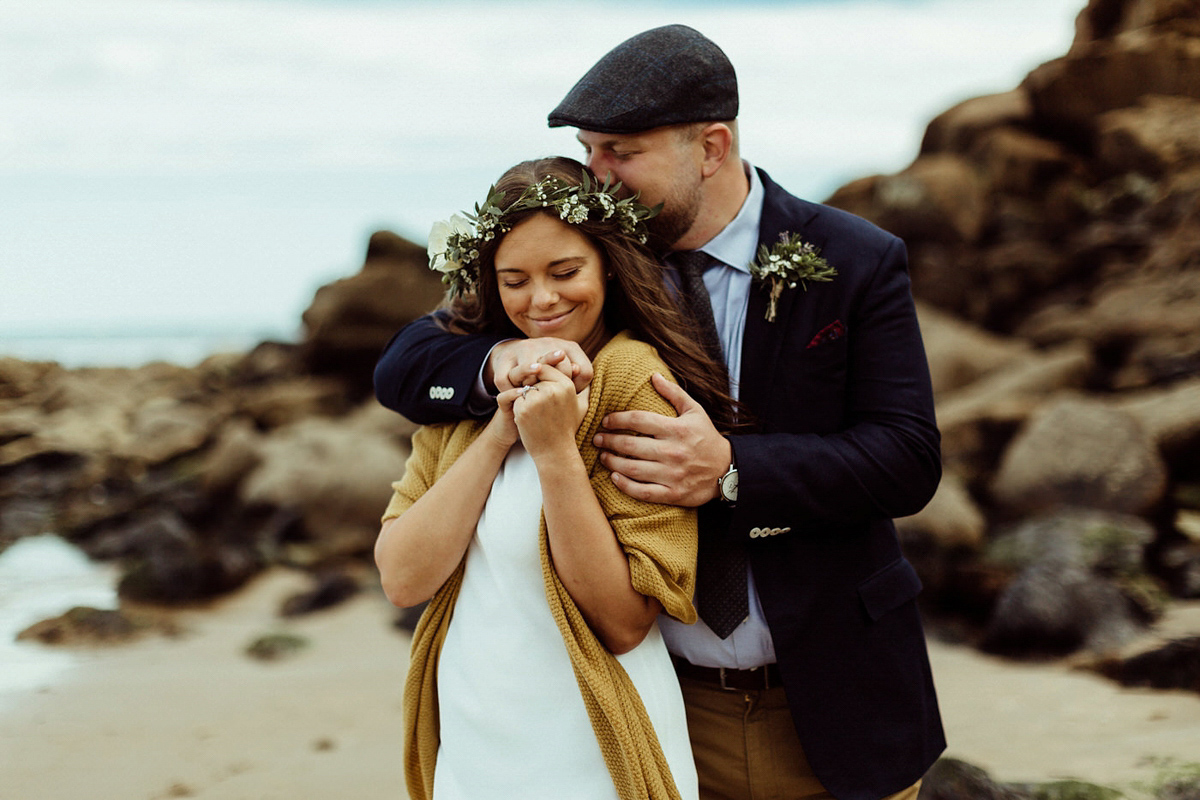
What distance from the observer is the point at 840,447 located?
2.30 m

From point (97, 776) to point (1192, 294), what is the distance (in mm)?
11036

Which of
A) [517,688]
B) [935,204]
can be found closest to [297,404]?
Result: [935,204]

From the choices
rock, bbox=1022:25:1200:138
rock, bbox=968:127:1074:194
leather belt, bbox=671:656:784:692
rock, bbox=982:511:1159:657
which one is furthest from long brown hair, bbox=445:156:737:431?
rock, bbox=968:127:1074:194

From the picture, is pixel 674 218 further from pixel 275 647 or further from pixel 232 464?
pixel 232 464

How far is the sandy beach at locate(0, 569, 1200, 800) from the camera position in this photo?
5.08m

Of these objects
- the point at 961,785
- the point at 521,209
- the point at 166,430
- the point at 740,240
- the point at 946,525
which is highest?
the point at 521,209

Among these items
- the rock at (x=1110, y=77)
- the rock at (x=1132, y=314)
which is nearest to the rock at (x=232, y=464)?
the rock at (x=1132, y=314)

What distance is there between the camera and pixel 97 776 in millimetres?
5312

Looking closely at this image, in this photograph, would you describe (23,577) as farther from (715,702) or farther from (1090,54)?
(1090,54)

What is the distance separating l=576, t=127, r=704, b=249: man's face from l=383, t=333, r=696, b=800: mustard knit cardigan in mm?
435

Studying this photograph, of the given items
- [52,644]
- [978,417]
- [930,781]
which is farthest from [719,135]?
[978,417]

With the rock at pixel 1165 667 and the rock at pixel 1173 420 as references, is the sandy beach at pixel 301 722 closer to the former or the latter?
the rock at pixel 1165 667

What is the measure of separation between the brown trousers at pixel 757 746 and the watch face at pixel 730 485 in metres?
0.64

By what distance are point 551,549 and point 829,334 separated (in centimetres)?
92
